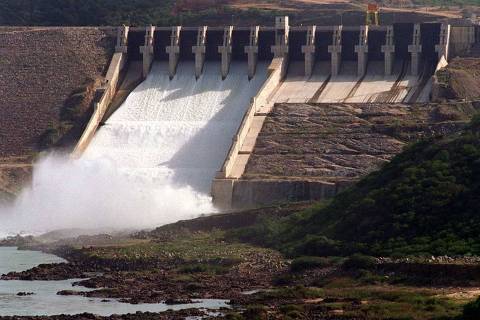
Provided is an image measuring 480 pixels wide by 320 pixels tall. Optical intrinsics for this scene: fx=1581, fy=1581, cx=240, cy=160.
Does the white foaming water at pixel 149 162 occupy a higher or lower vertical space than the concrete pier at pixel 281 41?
lower

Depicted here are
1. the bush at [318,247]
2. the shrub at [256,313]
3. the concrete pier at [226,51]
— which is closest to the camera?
the shrub at [256,313]

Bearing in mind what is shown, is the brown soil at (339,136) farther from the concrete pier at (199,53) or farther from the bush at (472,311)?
the bush at (472,311)

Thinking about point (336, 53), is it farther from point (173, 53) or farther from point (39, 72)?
point (39, 72)

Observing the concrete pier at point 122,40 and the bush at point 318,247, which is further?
the concrete pier at point 122,40

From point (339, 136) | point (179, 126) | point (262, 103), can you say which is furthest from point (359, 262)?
point (179, 126)

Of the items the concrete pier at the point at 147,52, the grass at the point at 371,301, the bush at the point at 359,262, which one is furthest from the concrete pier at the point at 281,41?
the grass at the point at 371,301

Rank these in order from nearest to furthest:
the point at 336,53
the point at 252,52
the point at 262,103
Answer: the point at 262,103
the point at 336,53
the point at 252,52

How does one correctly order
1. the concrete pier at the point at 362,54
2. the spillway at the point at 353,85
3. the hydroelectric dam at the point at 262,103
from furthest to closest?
1. the concrete pier at the point at 362,54
2. the spillway at the point at 353,85
3. the hydroelectric dam at the point at 262,103
